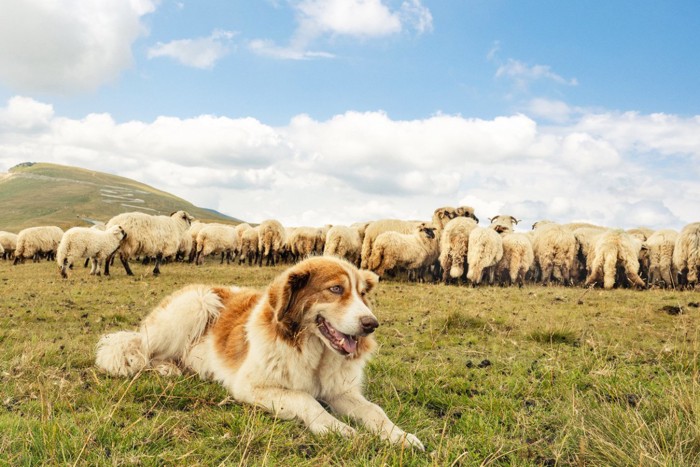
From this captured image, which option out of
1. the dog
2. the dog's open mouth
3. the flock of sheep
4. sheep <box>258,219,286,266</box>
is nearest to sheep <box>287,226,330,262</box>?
sheep <box>258,219,286,266</box>

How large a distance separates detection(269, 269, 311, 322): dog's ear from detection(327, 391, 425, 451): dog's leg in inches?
37.2

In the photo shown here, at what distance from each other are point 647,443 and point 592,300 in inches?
452

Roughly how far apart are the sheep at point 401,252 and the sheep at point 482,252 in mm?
2064

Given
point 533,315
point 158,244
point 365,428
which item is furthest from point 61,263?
point 365,428

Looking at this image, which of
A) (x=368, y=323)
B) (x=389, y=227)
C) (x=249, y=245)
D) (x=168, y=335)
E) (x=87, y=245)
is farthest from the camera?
(x=249, y=245)

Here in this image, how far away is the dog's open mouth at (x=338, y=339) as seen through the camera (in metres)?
4.11

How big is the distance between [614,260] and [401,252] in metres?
8.00

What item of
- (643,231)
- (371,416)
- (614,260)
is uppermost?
(643,231)

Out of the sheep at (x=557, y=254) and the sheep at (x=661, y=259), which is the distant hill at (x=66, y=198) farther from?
the sheep at (x=661, y=259)

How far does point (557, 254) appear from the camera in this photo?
20.0 meters

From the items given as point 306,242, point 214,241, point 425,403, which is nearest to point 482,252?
point 306,242

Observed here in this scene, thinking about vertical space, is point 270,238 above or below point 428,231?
below

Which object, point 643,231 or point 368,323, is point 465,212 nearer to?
point 643,231

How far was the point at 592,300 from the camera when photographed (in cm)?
1356
